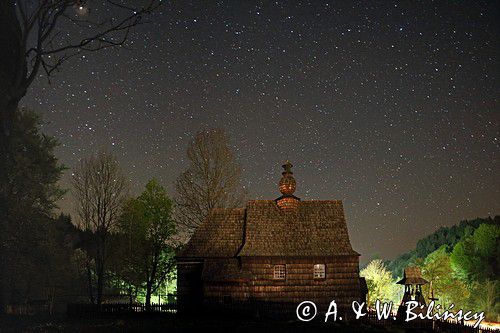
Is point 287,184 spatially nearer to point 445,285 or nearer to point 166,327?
point 166,327

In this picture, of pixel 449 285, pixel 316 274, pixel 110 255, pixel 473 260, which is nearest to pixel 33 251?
pixel 110 255

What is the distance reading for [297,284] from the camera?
33.5 metres

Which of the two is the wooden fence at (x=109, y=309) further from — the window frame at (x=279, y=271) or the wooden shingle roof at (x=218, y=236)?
the window frame at (x=279, y=271)

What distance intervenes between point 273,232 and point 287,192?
3.66 m

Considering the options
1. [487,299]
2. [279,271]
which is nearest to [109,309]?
[279,271]

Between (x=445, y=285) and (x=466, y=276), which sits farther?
(x=466, y=276)

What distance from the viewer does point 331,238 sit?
35.1 m

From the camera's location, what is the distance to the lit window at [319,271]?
33.9 meters

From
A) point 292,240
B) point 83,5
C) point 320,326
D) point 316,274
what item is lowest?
point 320,326

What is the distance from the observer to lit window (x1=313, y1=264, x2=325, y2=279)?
3391cm

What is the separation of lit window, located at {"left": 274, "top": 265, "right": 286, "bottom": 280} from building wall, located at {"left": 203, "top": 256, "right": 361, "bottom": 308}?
0.84ft

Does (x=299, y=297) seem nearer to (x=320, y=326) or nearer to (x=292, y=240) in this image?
(x=292, y=240)

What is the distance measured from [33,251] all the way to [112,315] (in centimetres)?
807

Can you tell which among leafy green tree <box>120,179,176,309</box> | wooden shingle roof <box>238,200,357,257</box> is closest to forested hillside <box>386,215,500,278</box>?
wooden shingle roof <box>238,200,357,257</box>
